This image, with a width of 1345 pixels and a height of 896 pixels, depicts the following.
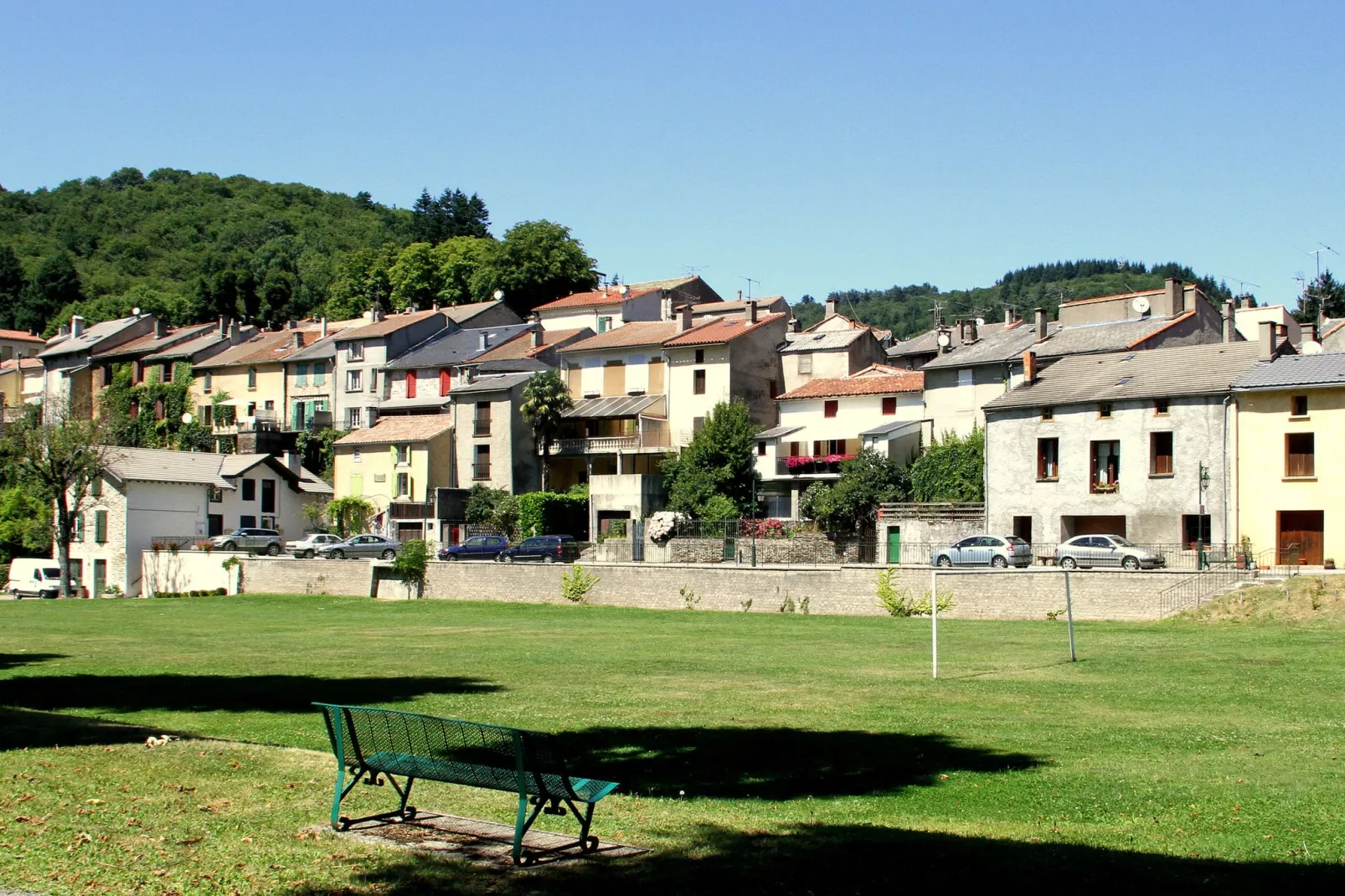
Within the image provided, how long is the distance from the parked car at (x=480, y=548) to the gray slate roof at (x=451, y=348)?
22.1 metres

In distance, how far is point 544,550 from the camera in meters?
63.4

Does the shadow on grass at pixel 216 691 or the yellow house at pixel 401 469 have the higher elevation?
the yellow house at pixel 401 469

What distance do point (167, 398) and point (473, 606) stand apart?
56.7m

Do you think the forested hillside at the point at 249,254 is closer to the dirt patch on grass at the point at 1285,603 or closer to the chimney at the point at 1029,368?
the chimney at the point at 1029,368

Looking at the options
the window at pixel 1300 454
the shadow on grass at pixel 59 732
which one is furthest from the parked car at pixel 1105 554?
the shadow on grass at pixel 59 732

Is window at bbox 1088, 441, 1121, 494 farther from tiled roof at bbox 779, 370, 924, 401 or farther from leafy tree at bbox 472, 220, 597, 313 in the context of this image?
leafy tree at bbox 472, 220, 597, 313

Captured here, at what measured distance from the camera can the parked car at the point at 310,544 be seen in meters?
69.2

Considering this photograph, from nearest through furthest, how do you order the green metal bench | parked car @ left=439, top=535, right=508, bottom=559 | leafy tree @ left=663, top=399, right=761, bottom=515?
the green metal bench, parked car @ left=439, top=535, right=508, bottom=559, leafy tree @ left=663, top=399, right=761, bottom=515

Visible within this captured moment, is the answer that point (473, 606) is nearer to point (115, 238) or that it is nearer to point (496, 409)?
point (496, 409)

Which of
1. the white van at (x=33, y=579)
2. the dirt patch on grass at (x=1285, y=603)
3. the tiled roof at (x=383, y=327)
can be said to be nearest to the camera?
the dirt patch on grass at (x=1285, y=603)

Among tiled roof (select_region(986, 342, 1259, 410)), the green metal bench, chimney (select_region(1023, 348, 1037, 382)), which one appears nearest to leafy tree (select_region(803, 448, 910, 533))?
tiled roof (select_region(986, 342, 1259, 410))

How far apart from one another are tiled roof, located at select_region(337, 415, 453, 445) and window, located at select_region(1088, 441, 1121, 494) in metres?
40.4

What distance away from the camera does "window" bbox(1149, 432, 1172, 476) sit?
51719 mm

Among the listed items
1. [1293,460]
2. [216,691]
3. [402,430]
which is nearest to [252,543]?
[402,430]
